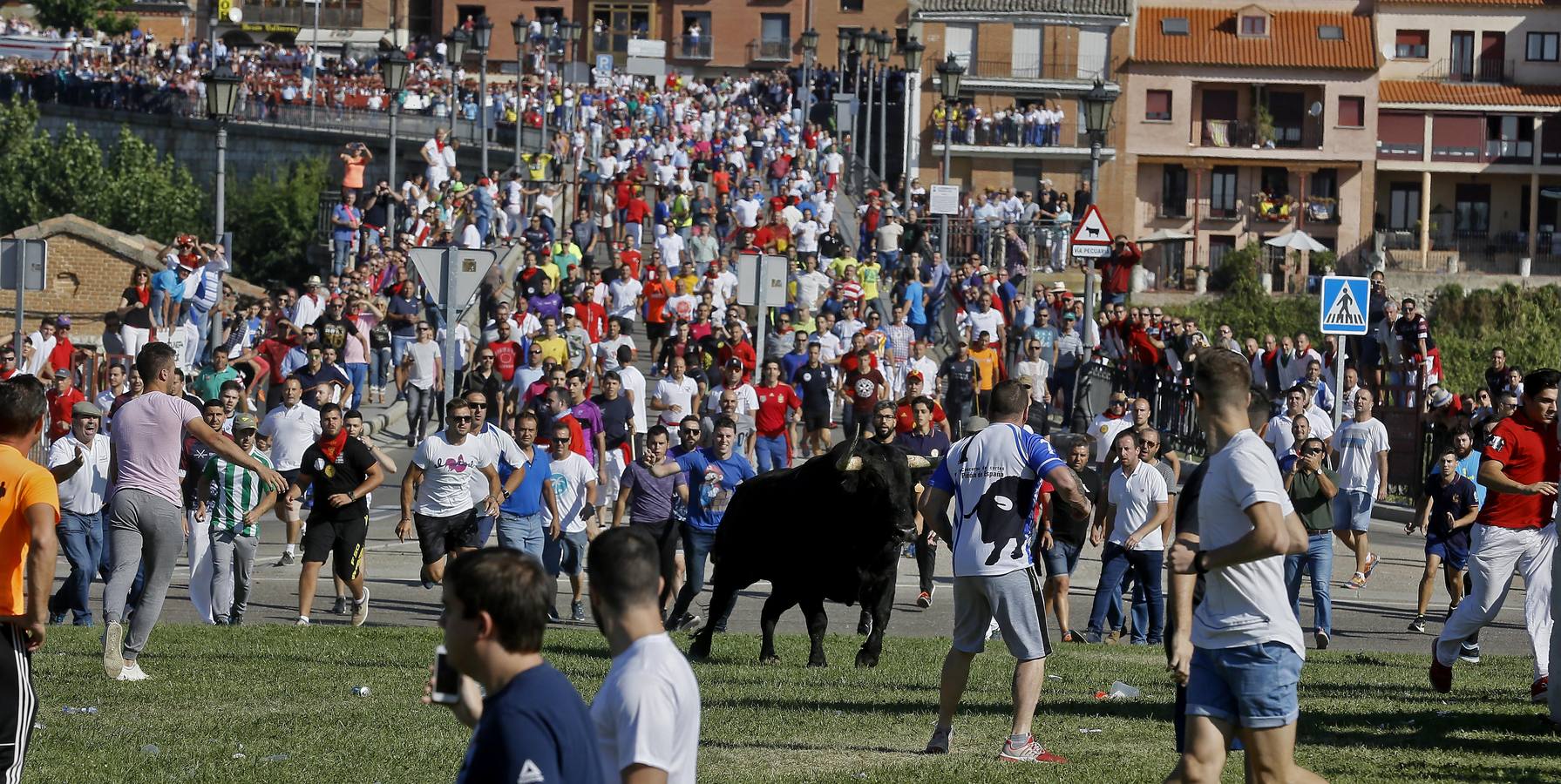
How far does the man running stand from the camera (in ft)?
47.1

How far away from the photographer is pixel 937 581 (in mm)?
18406

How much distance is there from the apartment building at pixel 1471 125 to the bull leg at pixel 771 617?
59.5 metres

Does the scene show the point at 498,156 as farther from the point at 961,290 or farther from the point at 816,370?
the point at 816,370

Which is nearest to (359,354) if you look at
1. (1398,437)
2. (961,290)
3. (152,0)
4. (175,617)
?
(961,290)

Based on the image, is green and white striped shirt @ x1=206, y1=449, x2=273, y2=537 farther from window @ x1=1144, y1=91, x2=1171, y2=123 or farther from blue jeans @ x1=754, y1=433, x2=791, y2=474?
window @ x1=1144, y1=91, x2=1171, y2=123

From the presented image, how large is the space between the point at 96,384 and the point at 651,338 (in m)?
7.82

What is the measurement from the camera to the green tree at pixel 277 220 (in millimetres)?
61631

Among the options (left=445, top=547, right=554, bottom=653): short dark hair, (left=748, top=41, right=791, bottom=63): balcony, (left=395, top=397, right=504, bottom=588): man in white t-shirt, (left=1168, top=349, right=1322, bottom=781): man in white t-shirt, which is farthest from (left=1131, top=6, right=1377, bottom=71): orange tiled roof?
(left=445, top=547, right=554, bottom=653): short dark hair

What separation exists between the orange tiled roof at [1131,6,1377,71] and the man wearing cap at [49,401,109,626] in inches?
2245

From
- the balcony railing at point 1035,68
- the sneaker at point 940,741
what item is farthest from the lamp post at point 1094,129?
the balcony railing at point 1035,68

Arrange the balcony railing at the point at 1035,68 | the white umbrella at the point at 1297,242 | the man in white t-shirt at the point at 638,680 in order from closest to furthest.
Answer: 1. the man in white t-shirt at the point at 638,680
2. the white umbrella at the point at 1297,242
3. the balcony railing at the point at 1035,68

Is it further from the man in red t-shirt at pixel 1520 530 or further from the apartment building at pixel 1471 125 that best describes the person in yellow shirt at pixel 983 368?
the apartment building at pixel 1471 125

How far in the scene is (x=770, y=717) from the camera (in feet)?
33.2

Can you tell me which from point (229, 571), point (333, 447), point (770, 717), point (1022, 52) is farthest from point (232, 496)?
point (1022, 52)
